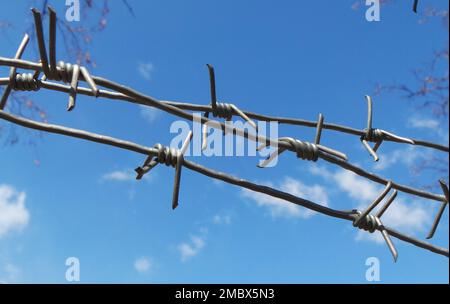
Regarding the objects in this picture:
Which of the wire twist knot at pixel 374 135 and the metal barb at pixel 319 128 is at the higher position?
the wire twist knot at pixel 374 135

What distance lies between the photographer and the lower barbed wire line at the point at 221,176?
585mm

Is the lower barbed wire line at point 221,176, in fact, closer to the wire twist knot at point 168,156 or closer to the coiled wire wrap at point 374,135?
the wire twist knot at point 168,156

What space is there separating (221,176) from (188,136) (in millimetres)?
63

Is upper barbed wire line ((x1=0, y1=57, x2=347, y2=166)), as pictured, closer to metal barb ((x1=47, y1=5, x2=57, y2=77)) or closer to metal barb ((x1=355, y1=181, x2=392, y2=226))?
metal barb ((x1=47, y1=5, x2=57, y2=77))

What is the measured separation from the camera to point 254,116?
2.39ft

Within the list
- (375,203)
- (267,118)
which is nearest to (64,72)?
(267,118)

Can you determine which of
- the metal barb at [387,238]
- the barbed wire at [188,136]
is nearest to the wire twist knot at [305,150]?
the barbed wire at [188,136]

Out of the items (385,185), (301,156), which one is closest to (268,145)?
(301,156)

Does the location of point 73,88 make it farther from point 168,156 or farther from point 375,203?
point 375,203
